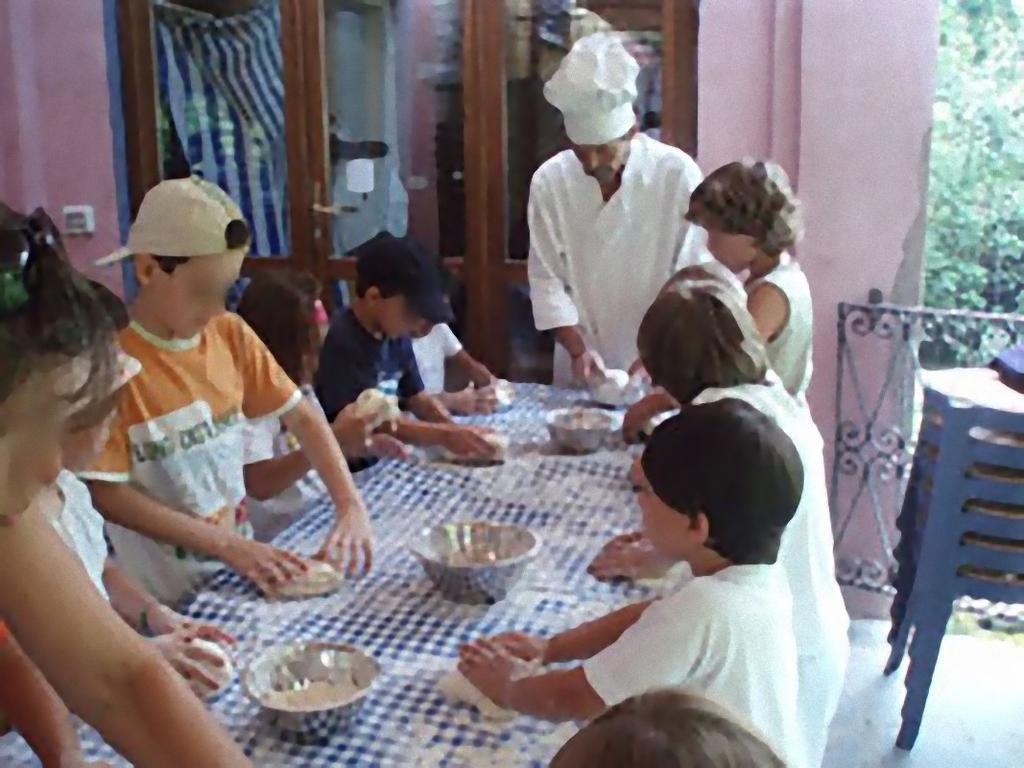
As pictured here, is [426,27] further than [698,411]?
Yes

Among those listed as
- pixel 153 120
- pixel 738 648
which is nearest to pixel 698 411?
pixel 738 648

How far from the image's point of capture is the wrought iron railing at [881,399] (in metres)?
3.15

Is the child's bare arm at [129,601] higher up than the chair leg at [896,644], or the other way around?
the child's bare arm at [129,601]

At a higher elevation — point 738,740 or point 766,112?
point 766,112

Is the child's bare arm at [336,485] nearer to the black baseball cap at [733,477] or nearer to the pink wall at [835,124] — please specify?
the black baseball cap at [733,477]

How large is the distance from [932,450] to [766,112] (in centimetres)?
104

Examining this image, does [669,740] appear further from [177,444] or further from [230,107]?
[230,107]

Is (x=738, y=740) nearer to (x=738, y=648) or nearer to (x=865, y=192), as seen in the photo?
(x=738, y=648)

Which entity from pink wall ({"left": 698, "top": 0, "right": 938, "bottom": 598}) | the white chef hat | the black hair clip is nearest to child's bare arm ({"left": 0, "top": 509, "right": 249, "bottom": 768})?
the black hair clip

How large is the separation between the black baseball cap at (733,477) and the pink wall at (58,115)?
3.12 metres

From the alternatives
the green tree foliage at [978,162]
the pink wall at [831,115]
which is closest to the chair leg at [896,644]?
the pink wall at [831,115]

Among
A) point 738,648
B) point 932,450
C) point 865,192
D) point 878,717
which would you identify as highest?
point 865,192

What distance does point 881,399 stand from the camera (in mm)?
3193

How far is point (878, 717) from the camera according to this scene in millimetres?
2814
